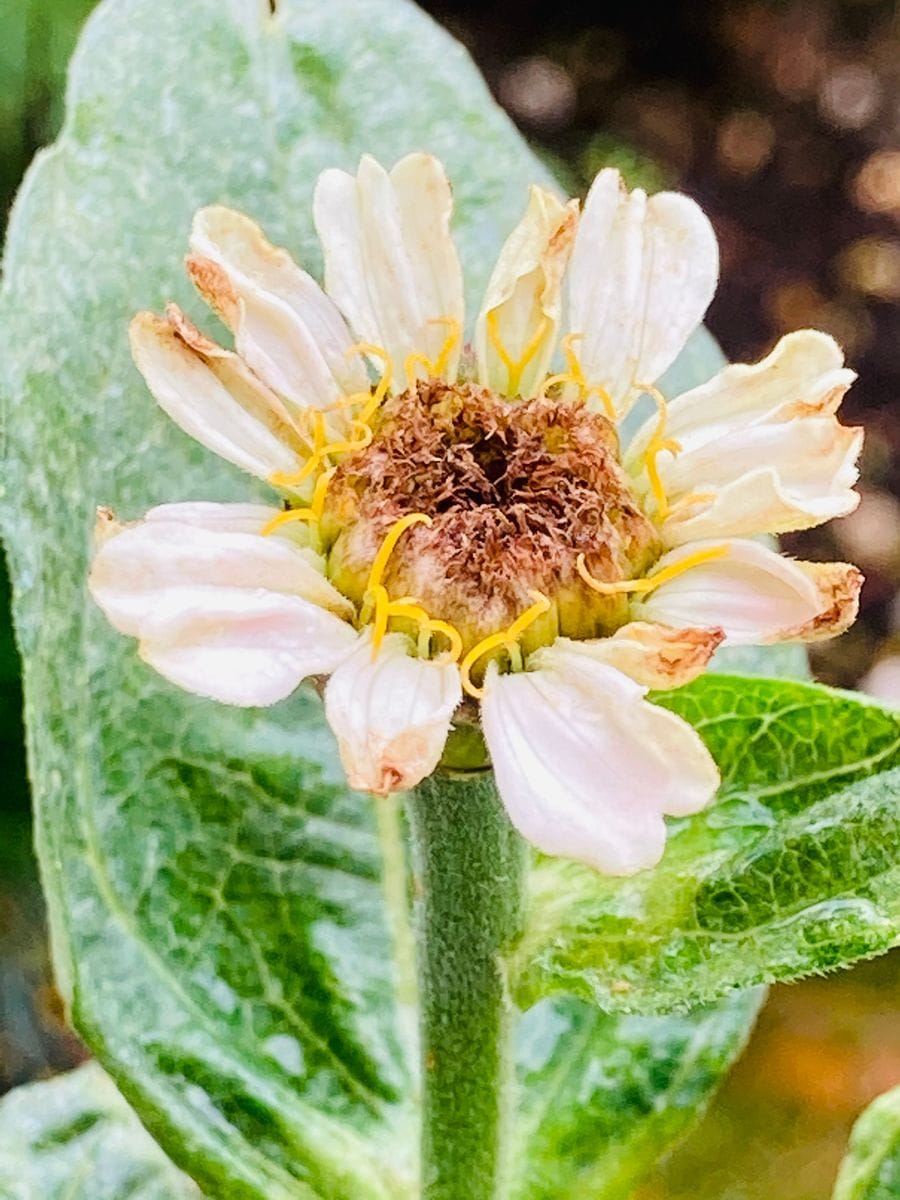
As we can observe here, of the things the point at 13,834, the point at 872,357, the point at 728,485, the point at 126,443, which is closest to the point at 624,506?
the point at 728,485

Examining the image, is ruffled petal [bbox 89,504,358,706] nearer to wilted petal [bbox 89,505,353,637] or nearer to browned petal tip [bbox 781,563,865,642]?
wilted petal [bbox 89,505,353,637]

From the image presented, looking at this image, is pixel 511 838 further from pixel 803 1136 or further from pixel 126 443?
pixel 803 1136

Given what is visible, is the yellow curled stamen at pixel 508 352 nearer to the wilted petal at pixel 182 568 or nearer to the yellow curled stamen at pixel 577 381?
the yellow curled stamen at pixel 577 381

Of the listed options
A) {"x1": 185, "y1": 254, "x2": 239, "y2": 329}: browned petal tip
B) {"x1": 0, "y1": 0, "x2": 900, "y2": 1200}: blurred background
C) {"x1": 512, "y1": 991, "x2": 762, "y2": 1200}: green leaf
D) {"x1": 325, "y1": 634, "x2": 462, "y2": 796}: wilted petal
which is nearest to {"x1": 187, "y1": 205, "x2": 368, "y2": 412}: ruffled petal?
{"x1": 185, "y1": 254, "x2": 239, "y2": 329}: browned petal tip

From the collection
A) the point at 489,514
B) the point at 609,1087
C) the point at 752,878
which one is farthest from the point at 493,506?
the point at 609,1087

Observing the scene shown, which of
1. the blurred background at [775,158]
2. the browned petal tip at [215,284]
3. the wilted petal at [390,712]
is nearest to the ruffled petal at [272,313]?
the browned petal tip at [215,284]

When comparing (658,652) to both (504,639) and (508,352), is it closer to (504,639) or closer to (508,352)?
(504,639)
